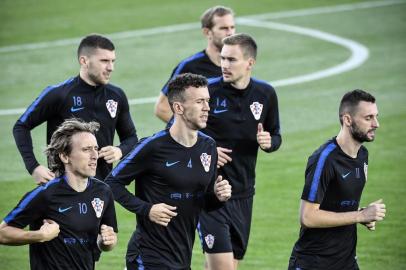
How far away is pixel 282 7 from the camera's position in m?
30.0

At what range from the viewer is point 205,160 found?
30.8 ft

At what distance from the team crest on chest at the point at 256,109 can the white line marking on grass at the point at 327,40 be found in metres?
10.7

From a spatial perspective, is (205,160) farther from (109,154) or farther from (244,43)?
(244,43)

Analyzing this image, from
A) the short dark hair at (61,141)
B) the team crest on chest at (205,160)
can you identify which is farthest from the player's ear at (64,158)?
the team crest on chest at (205,160)

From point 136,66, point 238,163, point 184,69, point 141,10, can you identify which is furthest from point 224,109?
point 141,10

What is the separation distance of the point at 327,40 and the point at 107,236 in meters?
18.1

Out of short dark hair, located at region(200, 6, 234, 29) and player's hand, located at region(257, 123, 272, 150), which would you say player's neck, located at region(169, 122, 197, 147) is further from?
short dark hair, located at region(200, 6, 234, 29)

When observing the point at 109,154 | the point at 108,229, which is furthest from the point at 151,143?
the point at 109,154

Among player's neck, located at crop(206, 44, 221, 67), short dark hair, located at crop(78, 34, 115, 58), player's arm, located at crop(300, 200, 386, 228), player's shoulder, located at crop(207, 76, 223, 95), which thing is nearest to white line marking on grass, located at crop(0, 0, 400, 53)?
player's neck, located at crop(206, 44, 221, 67)

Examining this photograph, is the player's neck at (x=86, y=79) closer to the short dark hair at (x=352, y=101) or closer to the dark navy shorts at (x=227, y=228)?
the dark navy shorts at (x=227, y=228)

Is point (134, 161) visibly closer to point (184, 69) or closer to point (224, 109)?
point (224, 109)

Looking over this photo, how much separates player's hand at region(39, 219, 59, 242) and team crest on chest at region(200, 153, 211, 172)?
1.69 meters

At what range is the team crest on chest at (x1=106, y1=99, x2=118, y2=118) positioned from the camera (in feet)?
35.8

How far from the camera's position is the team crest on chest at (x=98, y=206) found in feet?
28.5
